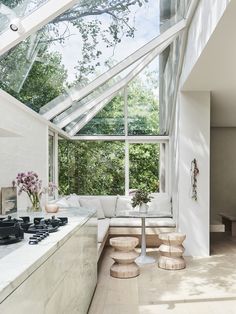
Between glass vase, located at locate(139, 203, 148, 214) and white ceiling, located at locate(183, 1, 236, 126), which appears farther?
glass vase, located at locate(139, 203, 148, 214)

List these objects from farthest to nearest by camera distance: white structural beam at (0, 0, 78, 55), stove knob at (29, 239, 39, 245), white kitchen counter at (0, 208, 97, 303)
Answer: white structural beam at (0, 0, 78, 55) < stove knob at (29, 239, 39, 245) < white kitchen counter at (0, 208, 97, 303)

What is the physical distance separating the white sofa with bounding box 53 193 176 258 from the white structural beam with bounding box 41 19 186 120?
4.94 ft

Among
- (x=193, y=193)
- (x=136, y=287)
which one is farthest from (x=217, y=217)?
(x=136, y=287)

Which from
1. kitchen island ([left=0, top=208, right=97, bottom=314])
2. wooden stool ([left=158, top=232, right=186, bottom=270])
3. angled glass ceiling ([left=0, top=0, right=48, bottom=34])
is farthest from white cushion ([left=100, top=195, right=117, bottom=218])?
angled glass ceiling ([left=0, top=0, right=48, bottom=34])

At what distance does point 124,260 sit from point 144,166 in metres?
3.45

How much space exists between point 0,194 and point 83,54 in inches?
79.2

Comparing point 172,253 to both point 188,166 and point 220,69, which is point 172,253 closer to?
point 188,166

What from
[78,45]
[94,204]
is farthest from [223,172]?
[78,45]

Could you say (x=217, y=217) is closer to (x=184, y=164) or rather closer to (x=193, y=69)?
(x=184, y=164)

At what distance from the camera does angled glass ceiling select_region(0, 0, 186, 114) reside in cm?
333

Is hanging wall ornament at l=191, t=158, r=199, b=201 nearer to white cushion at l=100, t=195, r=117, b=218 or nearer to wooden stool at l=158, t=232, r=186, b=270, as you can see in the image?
wooden stool at l=158, t=232, r=186, b=270

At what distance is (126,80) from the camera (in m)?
6.30

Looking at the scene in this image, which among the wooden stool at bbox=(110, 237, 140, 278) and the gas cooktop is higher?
the gas cooktop

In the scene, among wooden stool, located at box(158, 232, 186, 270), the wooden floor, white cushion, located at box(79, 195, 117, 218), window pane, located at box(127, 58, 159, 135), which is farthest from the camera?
window pane, located at box(127, 58, 159, 135)
